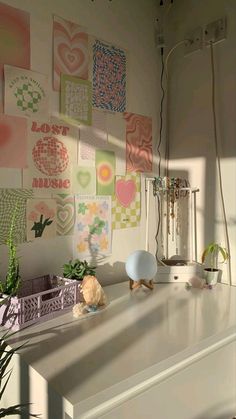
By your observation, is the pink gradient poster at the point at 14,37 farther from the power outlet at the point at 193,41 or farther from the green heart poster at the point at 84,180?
the power outlet at the point at 193,41

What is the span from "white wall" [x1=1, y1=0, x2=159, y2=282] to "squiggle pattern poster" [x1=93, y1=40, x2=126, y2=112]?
0.05 meters

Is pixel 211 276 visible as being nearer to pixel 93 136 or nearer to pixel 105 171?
pixel 105 171

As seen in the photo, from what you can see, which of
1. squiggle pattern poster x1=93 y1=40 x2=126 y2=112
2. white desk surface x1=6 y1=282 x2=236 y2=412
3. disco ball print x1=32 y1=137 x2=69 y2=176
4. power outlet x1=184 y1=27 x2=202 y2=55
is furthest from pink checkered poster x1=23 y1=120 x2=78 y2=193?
power outlet x1=184 y1=27 x2=202 y2=55

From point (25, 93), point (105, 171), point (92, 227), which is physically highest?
point (25, 93)

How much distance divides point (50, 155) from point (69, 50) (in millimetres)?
458

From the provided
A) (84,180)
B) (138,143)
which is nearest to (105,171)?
(84,180)

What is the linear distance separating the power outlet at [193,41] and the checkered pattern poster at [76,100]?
60 cm

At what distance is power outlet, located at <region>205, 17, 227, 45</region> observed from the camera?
150cm

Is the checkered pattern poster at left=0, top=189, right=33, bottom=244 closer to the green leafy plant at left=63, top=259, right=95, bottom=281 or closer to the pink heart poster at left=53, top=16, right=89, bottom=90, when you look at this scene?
the green leafy plant at left=63, top=259, right=95, bottom=281

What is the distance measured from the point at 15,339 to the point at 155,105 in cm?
133

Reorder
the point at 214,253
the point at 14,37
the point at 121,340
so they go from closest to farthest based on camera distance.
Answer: the point at 121,340 < the point at 14,37 < the point at 214,253

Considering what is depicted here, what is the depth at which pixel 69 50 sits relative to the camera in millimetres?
1364

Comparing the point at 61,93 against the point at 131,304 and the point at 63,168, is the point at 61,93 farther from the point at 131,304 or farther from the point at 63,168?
the point at 131,304

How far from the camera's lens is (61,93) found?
53.1 inches
